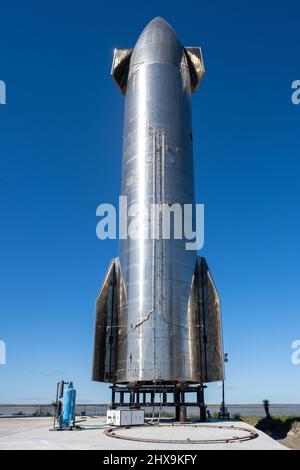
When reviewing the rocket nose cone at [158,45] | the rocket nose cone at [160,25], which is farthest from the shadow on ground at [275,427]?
the rocket nose cone at [160,25]

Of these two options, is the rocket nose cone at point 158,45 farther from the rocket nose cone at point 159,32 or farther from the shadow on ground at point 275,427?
the shadow on ground at point 275,427

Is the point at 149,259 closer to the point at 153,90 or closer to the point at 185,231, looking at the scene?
the point at 185,231

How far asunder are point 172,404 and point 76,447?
39.2ft

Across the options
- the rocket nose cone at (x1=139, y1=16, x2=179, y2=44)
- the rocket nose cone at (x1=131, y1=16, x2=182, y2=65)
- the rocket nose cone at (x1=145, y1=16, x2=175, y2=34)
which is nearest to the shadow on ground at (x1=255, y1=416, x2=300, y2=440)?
the rocket nose cone at (x1=131, y1=16, x2=182, y2=65)

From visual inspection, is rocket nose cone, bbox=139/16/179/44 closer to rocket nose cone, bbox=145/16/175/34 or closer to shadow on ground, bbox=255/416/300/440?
rocket nose cone, bbox=145/16/175/34

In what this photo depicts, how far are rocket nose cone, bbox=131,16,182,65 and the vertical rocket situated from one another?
8 cm

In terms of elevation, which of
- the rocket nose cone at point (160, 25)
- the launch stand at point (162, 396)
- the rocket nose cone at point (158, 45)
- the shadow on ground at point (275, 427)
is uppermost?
the rocket nose cone at point (160, 25)

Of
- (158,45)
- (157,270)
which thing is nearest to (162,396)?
(157,270)

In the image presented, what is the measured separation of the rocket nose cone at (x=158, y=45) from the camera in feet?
97.9

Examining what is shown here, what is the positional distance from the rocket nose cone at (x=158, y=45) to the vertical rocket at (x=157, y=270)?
0.27ft

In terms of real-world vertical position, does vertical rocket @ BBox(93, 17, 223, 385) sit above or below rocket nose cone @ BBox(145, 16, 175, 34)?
below

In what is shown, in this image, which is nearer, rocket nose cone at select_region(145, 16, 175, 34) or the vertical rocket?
the vertical rocket

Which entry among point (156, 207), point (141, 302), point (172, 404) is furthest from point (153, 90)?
point (172, 404)

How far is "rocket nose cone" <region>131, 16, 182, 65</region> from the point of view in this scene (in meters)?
29.8
